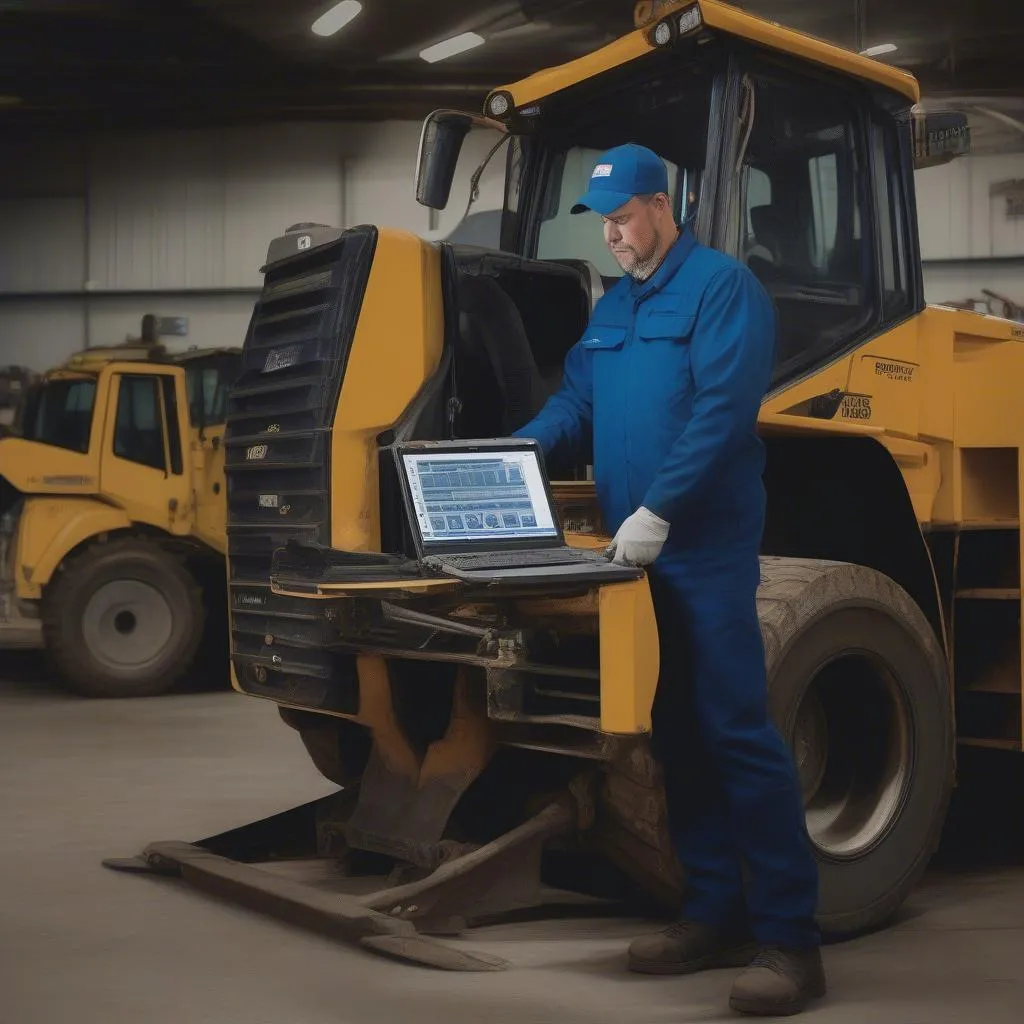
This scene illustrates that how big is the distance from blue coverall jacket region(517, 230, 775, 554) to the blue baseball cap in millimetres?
168

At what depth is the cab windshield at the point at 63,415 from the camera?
1048 centimetres

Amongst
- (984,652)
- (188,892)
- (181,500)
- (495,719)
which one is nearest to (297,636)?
(495,719)

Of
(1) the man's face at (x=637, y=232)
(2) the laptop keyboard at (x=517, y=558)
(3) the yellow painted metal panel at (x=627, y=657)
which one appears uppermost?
(1) the man's face at (x=637, y=232)

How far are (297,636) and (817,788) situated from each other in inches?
60.5

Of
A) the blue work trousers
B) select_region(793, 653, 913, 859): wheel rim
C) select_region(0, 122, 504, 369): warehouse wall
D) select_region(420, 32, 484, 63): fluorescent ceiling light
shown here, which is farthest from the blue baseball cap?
select_region(0, 122, 504, 369): warehouse wall

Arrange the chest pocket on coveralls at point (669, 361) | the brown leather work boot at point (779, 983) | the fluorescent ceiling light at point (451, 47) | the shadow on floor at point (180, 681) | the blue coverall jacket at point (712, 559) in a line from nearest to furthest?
the brown leather work boot at point (779, 983)
the blue coverall jacket at point (712, 559)
the chest pocket on coveralls at point (669, 361)
the shadow on floor at point (180, 681)
the fluorescent ceiling light at point (451, 47)

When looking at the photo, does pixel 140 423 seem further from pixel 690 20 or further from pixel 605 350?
→ pixel 605 350

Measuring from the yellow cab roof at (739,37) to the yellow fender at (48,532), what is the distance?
236 inches

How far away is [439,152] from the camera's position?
4.91 meters

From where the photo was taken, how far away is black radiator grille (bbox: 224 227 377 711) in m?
4.29

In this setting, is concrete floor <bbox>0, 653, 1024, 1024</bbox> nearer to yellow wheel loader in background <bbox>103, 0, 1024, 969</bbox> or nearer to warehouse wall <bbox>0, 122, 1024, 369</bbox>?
yellow wheel loader in background <bbox>103, 0, 1024, 969</bbox>

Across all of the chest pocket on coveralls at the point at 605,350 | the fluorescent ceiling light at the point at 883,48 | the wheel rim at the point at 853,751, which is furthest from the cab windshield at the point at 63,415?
the fluorescent ceiling light at the point at 883,48

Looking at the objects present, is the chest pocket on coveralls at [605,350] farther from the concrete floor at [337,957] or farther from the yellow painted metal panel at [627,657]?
the concrete floor at [337,957]

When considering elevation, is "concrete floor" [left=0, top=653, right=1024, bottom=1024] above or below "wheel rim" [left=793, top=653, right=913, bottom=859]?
below
